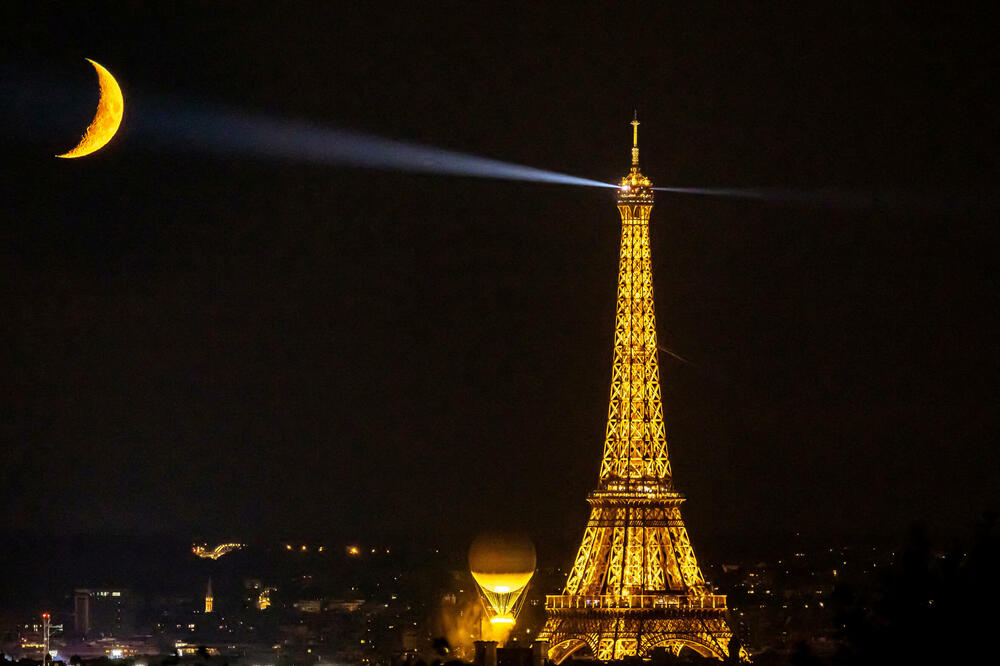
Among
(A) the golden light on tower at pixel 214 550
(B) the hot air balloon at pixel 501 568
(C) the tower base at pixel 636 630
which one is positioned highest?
(A) the golden light on tower at pixel 214 550

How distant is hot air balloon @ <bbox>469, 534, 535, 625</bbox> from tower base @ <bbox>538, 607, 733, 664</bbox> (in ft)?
8.56

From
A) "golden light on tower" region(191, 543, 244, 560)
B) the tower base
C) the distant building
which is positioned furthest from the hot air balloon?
"golden light on tower" region(191, 543, 244, 560)

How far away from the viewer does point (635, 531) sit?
7481 centimetres

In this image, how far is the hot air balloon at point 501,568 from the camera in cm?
7800

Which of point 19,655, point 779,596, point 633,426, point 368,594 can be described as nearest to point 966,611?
point 633,426

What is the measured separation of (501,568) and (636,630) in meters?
5.36

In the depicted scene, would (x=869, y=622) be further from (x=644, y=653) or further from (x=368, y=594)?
(x=368, y=594)

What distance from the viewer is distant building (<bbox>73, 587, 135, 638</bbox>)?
349 feet

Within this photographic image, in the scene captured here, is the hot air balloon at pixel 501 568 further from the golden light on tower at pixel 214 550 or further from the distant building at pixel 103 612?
the golden light on tower at pixel 214 550

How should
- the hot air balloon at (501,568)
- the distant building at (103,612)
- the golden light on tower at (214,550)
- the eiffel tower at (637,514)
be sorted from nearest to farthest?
the eiffel tower at (637,514)
the hot air balloon at (501,568)
the distant building at (103,612)
the golden light on tower at (214,550)

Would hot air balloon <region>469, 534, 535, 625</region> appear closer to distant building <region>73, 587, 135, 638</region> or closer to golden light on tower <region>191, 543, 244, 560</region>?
distant building <region>73, 587, 135, 638</region>

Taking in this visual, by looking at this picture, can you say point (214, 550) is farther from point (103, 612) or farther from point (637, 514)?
point (637, 514)

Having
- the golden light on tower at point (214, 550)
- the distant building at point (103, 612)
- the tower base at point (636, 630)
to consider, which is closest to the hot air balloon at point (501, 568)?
the tower base at point (636, 630)

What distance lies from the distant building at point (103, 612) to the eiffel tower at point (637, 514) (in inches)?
1350
